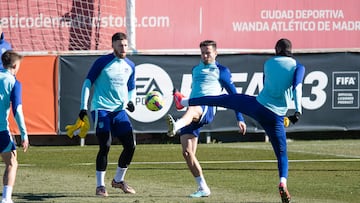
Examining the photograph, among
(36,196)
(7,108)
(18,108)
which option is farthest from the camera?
(36,196)

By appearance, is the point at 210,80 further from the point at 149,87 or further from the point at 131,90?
the point at 149,87

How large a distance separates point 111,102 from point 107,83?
0.26 m

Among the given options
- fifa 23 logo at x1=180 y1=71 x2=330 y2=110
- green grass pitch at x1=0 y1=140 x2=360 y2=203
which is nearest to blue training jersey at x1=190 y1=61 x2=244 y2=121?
green grass pitch at x1=0 y1=140 x2=360 y2=203

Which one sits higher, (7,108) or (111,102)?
(7,108)

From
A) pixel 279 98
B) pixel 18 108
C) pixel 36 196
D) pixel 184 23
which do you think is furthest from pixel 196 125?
pixel 184 23

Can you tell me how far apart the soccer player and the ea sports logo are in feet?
36.4

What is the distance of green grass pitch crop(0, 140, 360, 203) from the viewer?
1328cm

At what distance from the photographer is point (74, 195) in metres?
13.3

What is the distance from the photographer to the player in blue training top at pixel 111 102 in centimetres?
1351

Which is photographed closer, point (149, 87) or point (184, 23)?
point (149, 87)

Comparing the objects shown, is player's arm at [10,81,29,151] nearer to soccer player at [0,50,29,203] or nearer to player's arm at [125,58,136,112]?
soccer player at [0,50,29,203]

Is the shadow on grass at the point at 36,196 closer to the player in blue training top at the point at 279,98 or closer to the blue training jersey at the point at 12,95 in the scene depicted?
the blue training jersey at the point at 12,95

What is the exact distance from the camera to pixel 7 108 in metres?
11.8

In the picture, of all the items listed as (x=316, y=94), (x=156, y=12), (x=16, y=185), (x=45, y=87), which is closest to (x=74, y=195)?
(x=16, y=185)
